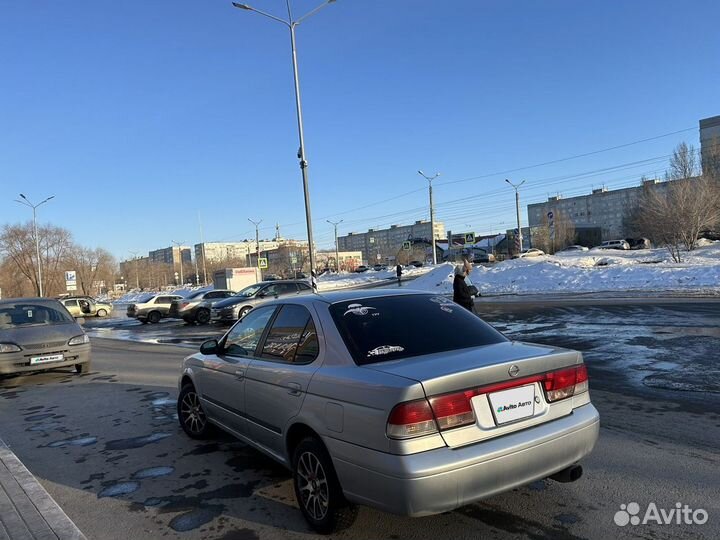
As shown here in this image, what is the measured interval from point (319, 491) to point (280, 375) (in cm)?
89

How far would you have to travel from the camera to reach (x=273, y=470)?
477cm

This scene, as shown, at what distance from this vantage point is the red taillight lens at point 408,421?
294 centimetres

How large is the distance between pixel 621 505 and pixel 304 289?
770 inches

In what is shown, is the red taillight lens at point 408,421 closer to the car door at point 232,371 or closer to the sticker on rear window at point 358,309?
the sticker on rear window at point 358,309

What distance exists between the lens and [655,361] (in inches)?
336

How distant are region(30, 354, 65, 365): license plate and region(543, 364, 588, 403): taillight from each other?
9641 mm

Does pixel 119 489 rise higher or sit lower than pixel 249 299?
lower

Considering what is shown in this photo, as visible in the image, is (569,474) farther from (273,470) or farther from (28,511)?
(28,511)

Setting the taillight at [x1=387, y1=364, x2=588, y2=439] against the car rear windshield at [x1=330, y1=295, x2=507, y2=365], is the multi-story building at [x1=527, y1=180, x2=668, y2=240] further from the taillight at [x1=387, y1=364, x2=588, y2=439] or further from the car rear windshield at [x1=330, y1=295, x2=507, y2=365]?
the taillight at [x1=387, y1=364, x2=588, y2=439]

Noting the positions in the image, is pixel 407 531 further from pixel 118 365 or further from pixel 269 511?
pixel 118 365

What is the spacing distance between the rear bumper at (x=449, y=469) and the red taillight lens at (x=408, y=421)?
4.6 inches

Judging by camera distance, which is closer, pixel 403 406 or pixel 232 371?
pixel 403 406

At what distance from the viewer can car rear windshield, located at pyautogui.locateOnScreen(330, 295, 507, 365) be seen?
3610 mm

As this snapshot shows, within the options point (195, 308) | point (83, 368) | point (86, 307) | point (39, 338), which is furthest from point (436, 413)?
point (86, 307)
